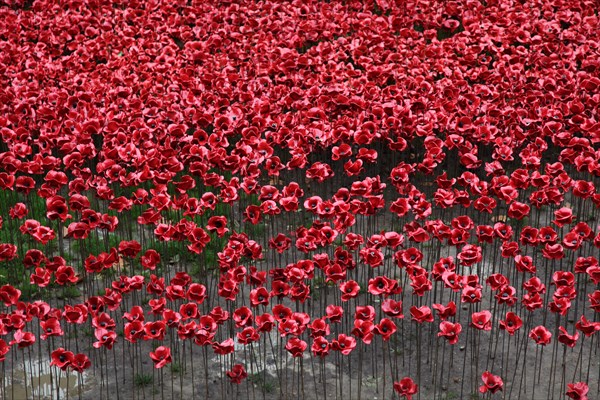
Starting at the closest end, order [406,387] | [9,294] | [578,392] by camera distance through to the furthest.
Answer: [578,392] → [406,387] → [9,294]

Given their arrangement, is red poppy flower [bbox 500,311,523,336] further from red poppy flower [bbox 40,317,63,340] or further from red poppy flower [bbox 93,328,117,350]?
red poppy flower [bbox 40,317,63,340]

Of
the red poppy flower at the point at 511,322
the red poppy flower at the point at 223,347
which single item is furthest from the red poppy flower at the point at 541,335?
the red poppy flower at the point at 223,347

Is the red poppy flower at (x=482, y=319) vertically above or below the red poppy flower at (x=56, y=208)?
below

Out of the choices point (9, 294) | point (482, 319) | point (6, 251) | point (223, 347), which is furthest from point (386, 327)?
point (6, 251)

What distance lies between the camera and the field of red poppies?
6168 mm

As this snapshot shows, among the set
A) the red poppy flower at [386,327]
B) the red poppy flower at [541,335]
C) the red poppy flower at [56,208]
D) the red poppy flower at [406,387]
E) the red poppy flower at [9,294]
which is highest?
the red poppy flower at [56,208]

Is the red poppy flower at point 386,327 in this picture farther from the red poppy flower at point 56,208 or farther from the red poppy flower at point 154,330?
the red poppy flower at point 56,208

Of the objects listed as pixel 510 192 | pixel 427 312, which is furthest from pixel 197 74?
pixel 427 312

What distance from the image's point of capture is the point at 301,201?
28.0ft

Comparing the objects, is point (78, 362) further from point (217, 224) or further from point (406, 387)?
point (406, 387)

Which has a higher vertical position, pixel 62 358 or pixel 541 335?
pixel 541 335

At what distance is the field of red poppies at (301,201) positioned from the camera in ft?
20.2

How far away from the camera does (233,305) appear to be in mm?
6840

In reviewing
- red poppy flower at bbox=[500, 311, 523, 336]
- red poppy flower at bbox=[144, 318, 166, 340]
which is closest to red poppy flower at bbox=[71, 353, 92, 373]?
red poppy flower at bbox=[144, 318, 166, 340]
